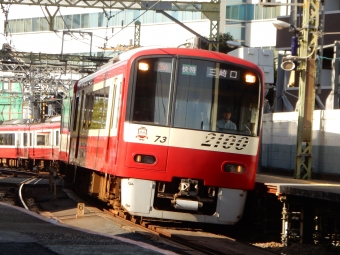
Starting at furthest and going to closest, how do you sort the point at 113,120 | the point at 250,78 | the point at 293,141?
the point at 293,141 < the point at 113,120 < the point at 250,78

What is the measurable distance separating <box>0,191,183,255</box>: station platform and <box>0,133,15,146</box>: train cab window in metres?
33.4

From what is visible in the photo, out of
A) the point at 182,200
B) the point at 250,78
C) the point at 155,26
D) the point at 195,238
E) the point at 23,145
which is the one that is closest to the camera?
the point at 195,238

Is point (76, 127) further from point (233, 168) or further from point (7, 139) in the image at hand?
point (7, 139)

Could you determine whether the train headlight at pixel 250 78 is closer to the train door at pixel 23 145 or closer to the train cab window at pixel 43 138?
the train cab window at pixel 43 138

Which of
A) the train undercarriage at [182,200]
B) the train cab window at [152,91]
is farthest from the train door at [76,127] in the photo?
the train cab window at [152,91]

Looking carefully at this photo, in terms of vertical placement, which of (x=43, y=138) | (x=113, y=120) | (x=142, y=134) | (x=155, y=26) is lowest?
(x=43, y=138)

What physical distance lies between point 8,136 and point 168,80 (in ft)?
120

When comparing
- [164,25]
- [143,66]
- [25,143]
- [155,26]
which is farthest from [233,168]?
[155,26]

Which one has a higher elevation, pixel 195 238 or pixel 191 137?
pixel 191 137

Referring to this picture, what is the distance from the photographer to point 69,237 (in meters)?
10.9

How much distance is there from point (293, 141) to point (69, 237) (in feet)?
47.1

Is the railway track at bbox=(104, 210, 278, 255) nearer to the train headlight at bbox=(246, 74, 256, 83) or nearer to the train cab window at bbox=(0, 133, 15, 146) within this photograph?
the train headlight at bbox=(246, 74, 256, 83)

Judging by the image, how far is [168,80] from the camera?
1395 cm

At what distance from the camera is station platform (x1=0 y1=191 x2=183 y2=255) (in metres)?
9.62
